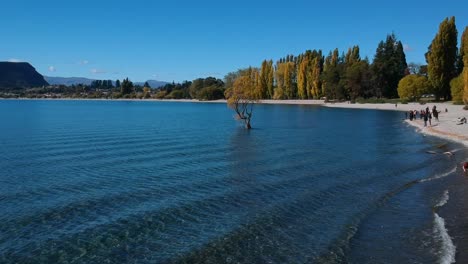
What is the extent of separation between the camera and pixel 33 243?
13719 millimetres

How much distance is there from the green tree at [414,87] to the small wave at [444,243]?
9808 cm

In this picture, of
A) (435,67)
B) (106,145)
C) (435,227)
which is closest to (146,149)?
(106,145)

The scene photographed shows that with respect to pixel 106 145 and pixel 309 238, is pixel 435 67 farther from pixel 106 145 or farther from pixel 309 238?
pixel 309 238

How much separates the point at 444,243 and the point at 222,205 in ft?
27.9

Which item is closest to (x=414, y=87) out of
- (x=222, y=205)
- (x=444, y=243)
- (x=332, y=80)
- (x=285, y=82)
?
(x=332, y=80)

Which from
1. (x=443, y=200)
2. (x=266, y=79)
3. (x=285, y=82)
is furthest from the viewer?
(x=266, y=79)

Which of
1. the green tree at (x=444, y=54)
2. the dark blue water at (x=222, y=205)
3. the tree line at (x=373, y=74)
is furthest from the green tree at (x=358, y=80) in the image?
the dark blue water at (x=222, y=205)

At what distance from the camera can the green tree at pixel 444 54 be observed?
97.1 meters

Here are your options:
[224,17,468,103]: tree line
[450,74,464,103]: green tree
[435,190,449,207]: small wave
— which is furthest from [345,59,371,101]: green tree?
[435,190,449,207]: small wave

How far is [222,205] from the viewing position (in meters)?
18.3

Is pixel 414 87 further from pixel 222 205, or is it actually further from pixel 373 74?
pixel 222 205

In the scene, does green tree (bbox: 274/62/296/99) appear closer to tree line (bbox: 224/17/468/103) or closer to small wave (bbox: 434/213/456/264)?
tree line (bbox: 224/17/468/103)

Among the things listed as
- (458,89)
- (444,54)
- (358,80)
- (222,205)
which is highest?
(444,54)

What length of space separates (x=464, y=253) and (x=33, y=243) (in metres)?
13.0
